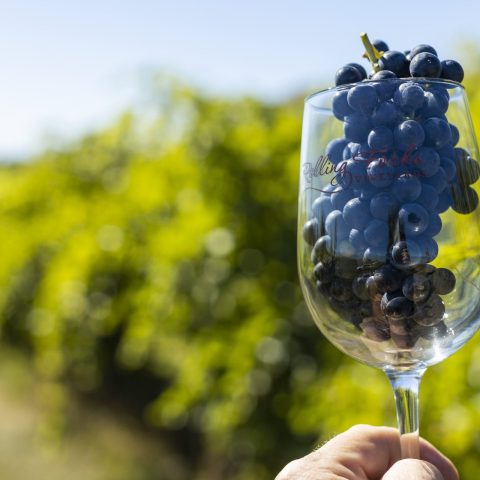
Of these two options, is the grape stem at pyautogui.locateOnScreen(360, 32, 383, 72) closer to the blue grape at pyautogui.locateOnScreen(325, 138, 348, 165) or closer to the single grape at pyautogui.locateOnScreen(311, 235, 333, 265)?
the blue grape at pyautogui.locateOnScreen(325, 138, 348, 165)

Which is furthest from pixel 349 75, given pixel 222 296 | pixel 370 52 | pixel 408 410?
pixel 222 296

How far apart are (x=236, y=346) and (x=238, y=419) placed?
35 cm

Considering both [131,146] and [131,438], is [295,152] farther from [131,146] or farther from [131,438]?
[131,438]

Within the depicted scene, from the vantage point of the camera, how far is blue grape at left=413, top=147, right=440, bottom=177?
0.98 meters

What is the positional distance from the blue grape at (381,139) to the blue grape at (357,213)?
7 centimetres

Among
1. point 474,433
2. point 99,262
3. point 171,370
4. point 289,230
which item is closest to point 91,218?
point 99,262

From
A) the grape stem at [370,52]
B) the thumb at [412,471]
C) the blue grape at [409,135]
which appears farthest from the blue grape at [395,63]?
the thumb at [412,471]

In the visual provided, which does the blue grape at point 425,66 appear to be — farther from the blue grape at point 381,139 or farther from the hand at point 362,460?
the hand at point 362,460

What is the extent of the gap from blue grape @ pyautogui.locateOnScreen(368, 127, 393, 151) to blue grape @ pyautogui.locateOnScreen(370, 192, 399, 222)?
6 cm

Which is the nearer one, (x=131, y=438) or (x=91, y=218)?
(x=91, y=218)

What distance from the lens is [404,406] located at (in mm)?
1117

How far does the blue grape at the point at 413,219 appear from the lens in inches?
38.6

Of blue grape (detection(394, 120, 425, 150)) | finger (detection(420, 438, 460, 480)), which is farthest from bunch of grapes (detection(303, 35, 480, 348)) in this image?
finger (detection(420, 438, 460, 480))

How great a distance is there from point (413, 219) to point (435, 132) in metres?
0.12
